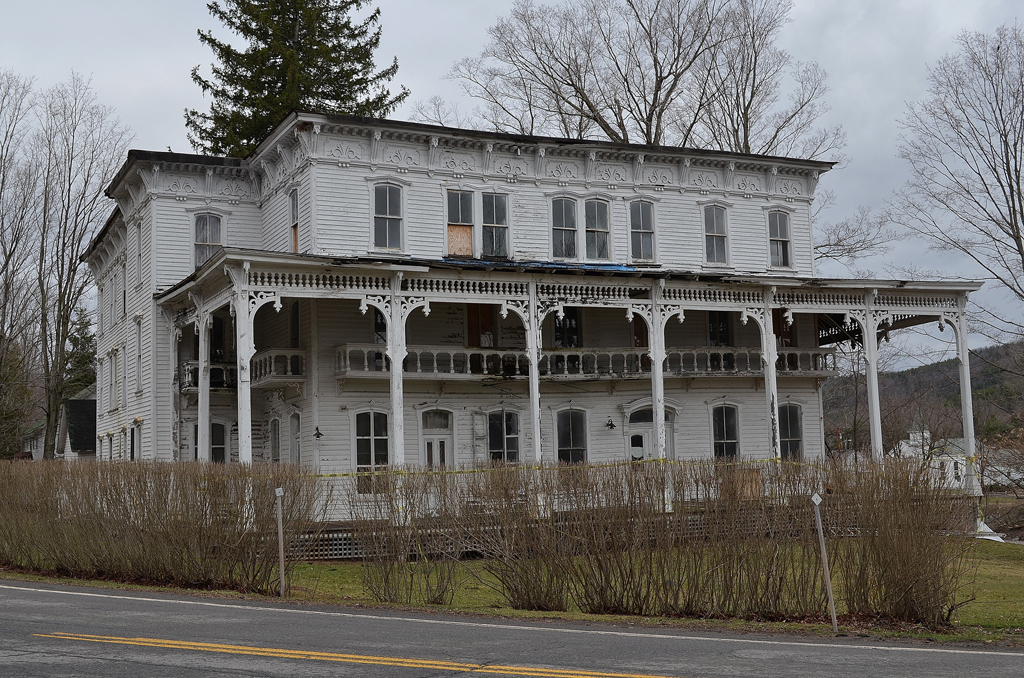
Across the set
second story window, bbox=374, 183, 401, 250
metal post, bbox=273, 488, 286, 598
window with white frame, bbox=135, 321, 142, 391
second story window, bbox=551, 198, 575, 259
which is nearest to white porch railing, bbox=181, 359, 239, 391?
window with white frame, bbox=135, 321, 142, 391

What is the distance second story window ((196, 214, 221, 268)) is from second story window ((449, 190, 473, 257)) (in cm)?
703

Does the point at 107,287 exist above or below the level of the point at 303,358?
above

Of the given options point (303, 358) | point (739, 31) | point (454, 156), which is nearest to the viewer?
point (303, 358)

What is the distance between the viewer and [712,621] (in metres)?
13.3

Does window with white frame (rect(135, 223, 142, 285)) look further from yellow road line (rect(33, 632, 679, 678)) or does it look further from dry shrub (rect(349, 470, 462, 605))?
yellow road line (rect(33, 632, 679, 678))

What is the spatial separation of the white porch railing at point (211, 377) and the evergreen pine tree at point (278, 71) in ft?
65.7

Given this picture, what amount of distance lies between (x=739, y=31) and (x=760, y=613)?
38.8m

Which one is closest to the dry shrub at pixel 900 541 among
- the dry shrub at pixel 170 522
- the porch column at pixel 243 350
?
the dry shrub at pixel 170 522

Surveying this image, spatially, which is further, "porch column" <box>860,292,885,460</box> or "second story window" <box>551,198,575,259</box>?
"second story window" <box>551,198,575,259</box>

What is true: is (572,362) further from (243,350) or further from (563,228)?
(243,350)

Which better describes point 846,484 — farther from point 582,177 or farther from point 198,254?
point 198,254

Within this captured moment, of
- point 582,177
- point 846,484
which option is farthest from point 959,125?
point 846,484

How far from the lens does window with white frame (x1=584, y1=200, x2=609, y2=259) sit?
30.1 meters

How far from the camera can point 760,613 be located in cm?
1349
